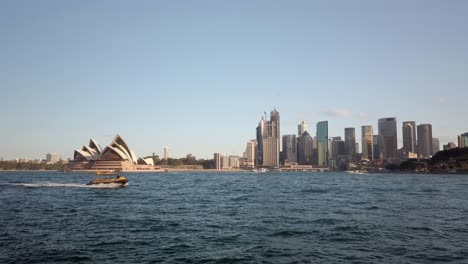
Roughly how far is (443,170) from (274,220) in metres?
178

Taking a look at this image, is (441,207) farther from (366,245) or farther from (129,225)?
(129,225)

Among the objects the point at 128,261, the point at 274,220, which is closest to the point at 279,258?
the point at 128,261

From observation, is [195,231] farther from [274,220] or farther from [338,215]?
[338,215]

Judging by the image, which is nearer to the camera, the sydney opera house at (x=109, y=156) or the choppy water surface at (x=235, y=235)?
the choppy water surface at (x=235, y=235)

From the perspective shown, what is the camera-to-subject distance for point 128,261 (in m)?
15.9

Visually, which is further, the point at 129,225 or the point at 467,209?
the point at 467,209

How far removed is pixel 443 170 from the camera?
178 meters

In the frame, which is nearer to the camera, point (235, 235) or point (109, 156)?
point (235, 235)

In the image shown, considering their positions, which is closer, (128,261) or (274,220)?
(128,261)

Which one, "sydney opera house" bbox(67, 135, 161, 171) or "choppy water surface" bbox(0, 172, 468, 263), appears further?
"sydney opera house" bbox(67, 135, 161, 171)

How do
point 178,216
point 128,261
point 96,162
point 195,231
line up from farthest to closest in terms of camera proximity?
point 96,162, point 178,216, point 195,231, point 128,261

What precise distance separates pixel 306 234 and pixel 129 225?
11.2 m

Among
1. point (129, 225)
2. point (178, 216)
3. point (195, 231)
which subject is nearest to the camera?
point (195, 231)

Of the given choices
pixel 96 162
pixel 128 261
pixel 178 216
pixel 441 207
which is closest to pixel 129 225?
pixel 178 216
